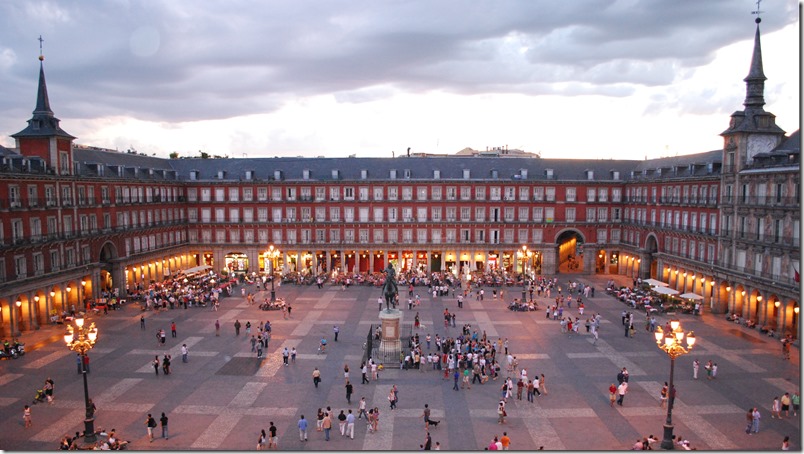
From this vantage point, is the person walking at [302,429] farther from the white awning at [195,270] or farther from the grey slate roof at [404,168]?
the grey slate roof at [404,168]

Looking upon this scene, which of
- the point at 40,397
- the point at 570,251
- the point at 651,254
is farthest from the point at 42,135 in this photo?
the point at 570,251

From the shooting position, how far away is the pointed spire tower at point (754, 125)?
48906 mm

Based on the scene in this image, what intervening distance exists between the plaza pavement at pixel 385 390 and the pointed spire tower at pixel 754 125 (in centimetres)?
1589

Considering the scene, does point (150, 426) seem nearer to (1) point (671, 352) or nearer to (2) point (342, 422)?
(2) point (342, 422)

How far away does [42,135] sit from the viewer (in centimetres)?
4981

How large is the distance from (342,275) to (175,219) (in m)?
23.4

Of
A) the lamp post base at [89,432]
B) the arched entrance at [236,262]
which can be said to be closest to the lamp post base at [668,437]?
the lamp post base at [89,432]

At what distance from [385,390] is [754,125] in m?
40.7

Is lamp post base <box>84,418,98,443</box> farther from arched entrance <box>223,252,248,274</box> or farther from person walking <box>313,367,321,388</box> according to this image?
arched entrance <box>223,252,248,274</box>

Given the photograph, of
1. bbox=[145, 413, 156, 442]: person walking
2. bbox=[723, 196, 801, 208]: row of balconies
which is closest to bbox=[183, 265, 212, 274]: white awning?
bbox=[145, 413, 156, 442]: person walking

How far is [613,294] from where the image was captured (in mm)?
60281

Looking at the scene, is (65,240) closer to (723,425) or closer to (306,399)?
(306,399)

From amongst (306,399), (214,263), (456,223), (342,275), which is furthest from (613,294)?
(214,263)

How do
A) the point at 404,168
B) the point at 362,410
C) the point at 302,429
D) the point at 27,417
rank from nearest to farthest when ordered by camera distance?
the point at 302,429 → the point at 27,417 → the point at 362,410 → the point at 404,168
